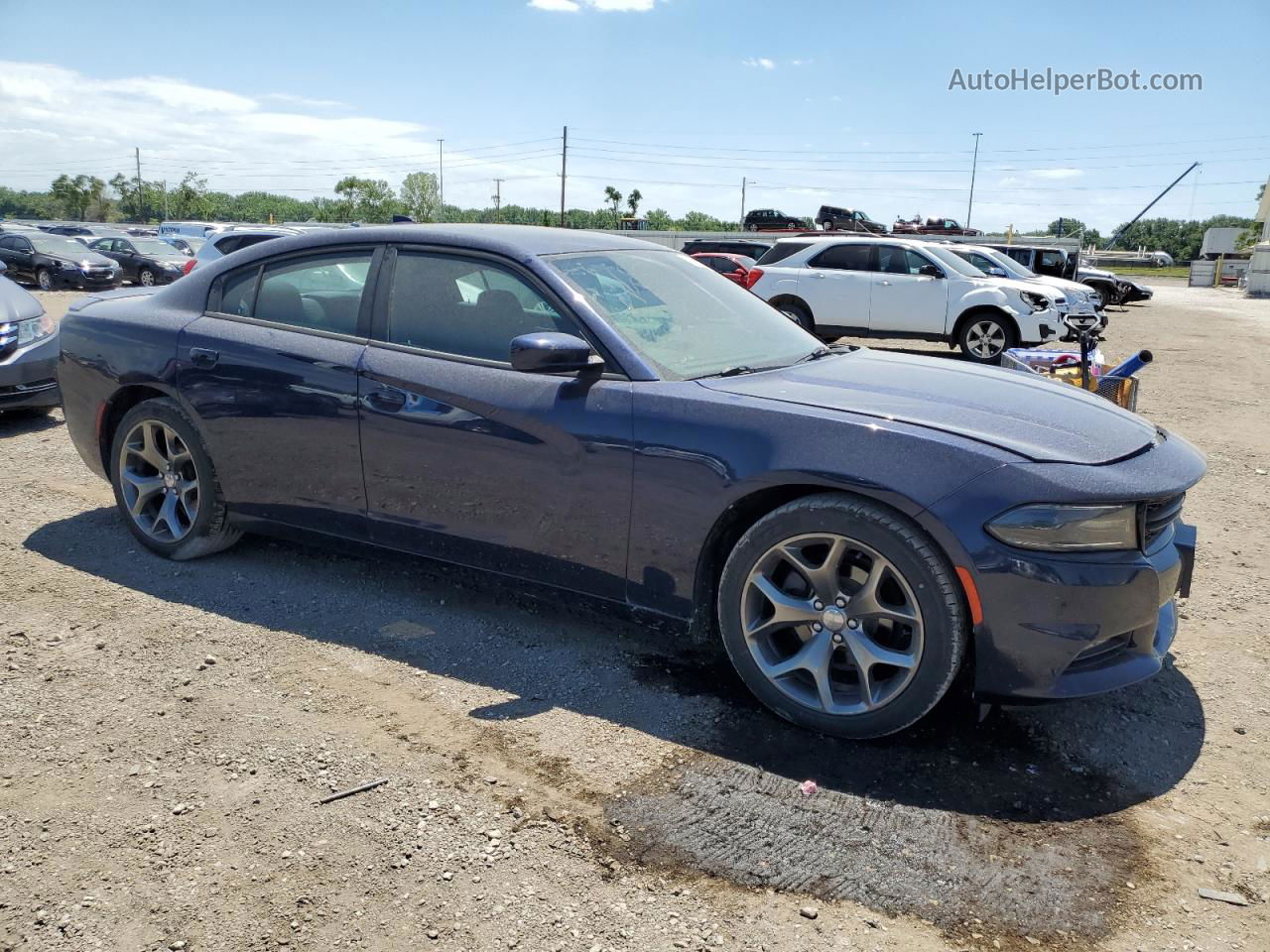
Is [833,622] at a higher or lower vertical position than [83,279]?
lower

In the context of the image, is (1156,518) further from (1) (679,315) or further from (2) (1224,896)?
(1) (679,315)

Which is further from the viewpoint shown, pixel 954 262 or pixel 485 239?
pixel 954 262

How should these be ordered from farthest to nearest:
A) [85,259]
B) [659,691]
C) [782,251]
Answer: [85,259] < [782,251] < [659,691]

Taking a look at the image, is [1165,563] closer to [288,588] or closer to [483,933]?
[483,933]

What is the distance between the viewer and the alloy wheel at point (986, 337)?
1400 centimetres

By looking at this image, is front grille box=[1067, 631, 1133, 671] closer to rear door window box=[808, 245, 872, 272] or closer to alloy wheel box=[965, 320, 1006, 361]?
alloy wheel box=[965, 320, 1006, 361]

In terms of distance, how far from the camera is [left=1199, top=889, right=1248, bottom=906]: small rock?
241 cm

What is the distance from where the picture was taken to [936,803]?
2.82 m

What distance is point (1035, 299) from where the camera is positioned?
13.8 metres

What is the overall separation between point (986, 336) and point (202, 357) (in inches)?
474

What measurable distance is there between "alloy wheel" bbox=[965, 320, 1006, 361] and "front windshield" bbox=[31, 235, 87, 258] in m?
23.7

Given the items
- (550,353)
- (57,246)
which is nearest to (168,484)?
(550,353)

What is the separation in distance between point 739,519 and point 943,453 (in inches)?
27.9

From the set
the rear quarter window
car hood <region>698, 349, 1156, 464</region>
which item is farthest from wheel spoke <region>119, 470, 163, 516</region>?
the rear quarter window
